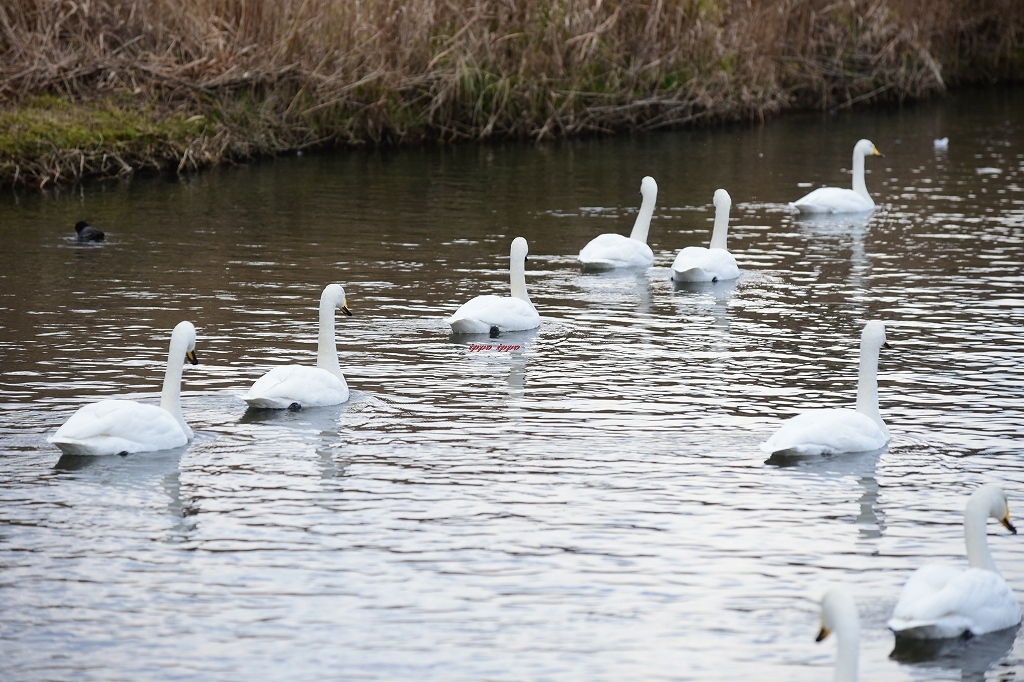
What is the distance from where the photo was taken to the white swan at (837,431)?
393 inches

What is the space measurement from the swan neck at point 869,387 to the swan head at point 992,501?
238cm

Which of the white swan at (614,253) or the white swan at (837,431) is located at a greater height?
the white swan at (614,253)

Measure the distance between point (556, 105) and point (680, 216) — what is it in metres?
8.34

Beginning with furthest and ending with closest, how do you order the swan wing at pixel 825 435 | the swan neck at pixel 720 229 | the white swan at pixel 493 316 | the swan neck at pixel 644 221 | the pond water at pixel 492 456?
the swan neck at pixel 644 221 → the swan neck at pixel 720 229 → the white swan at pixel 493 316 → the swan wing at pixel 825 435 → the pond water at pixel 492 456

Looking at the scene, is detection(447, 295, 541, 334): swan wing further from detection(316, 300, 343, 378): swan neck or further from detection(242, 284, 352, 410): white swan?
detection(242, 284, 352, 410): white swan

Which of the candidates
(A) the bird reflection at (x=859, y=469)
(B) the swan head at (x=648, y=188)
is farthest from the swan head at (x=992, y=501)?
(B) the swan head at (x=648, y=188)

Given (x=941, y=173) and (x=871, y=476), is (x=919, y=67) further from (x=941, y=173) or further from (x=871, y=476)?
(x=871, y=476)

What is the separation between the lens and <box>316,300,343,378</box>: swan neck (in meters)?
11.8

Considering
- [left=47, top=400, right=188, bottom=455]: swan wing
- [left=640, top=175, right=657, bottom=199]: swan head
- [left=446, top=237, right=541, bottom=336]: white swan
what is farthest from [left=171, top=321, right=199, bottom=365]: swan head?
[left=640, top=175, right=657, bottom=199]: swan head

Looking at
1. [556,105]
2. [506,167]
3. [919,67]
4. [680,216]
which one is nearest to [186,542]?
[680,216]

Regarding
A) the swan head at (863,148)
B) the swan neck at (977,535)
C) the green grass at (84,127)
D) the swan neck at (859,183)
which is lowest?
the swan neck at (977,535)

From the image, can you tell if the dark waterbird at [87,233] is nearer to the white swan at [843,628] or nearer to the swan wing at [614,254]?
the swan wing at [614,254]

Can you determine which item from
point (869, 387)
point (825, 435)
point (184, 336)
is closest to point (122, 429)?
point (184, 336)

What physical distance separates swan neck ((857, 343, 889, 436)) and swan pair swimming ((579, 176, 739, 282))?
5.81m
